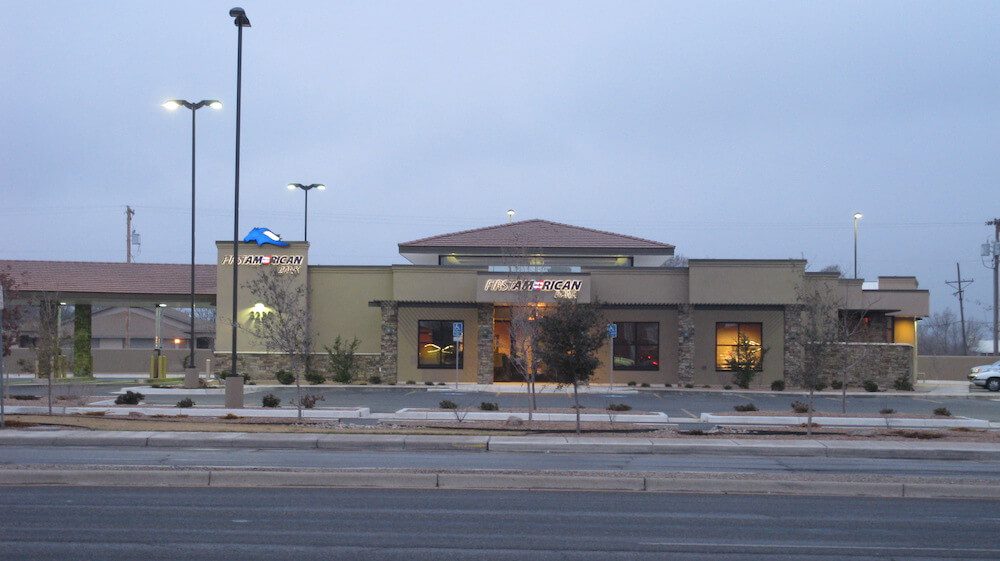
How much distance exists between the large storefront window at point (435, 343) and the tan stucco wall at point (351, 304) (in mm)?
2040

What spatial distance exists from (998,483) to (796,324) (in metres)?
27.0

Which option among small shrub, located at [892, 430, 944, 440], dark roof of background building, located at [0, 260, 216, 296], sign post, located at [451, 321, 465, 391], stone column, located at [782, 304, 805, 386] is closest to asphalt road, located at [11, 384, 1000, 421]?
sign post, located at [451, 321, 465, 391]

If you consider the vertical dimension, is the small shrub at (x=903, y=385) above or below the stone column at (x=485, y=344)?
below

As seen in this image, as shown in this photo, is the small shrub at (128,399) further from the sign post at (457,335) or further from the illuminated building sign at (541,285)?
the illuminated building sign at (541,285)

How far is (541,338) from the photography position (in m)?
23.7

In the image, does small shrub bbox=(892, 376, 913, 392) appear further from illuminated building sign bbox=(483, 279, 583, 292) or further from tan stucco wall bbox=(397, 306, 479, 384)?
tan stucco wall bbox=(397, 306, 479, 384)

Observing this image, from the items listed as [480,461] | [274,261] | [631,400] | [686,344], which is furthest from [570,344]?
[274,261]

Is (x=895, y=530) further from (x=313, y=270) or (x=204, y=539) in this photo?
(x=313, y=270)

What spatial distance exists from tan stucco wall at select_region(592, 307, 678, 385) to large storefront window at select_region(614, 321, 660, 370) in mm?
182

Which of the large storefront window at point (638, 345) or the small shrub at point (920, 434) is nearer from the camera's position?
the small shrub at point (920, 434)

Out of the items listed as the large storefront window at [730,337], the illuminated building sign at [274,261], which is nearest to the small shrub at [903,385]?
the large storefront window at [730,337]

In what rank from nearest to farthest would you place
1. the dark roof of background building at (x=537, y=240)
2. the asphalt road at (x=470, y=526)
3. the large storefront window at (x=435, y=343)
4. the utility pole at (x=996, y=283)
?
the asphalt road at (x=470, y=526) < the large storefront window at (x=435, y=343) < the dark roof of background building at (x=537, y=240) < the utility pole at (x=996, y=283)

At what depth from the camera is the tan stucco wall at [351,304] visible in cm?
4288

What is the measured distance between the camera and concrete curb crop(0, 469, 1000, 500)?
1364 centimetres
